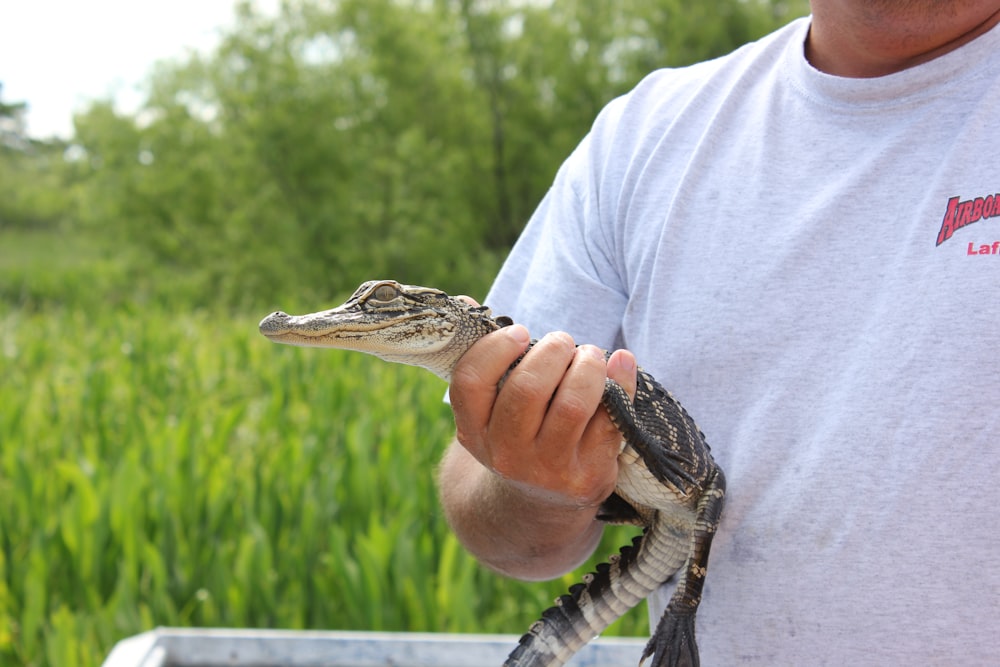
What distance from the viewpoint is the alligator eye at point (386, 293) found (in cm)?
133

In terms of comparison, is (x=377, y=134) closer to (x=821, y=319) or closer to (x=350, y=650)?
(x=350, y=650)

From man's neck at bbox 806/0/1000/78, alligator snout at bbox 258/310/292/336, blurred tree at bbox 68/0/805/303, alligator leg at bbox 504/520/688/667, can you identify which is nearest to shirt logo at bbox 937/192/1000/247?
man's neck at bbox 806/0/1000/78

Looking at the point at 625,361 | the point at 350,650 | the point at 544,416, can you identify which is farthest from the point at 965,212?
the point at 350,650

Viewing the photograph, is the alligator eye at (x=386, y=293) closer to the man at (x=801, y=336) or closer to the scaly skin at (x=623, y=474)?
the scaly skin at (x=623, y=474)

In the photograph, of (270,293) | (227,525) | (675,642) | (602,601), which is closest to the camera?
(675,642)

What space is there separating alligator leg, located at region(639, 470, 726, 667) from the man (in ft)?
0.16

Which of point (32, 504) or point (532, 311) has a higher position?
point (532, 311)

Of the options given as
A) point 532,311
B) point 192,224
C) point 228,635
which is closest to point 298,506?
point 228,635

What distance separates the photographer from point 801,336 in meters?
1.43

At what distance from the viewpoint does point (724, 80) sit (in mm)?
1677

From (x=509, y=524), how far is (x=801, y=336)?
1.93ft

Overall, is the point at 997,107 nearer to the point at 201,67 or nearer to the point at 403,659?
the point at 403,659

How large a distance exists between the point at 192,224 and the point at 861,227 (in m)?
17.8

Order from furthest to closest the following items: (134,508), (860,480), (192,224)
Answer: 1. (192,224)
2. (134,508)
3. (860,480)
